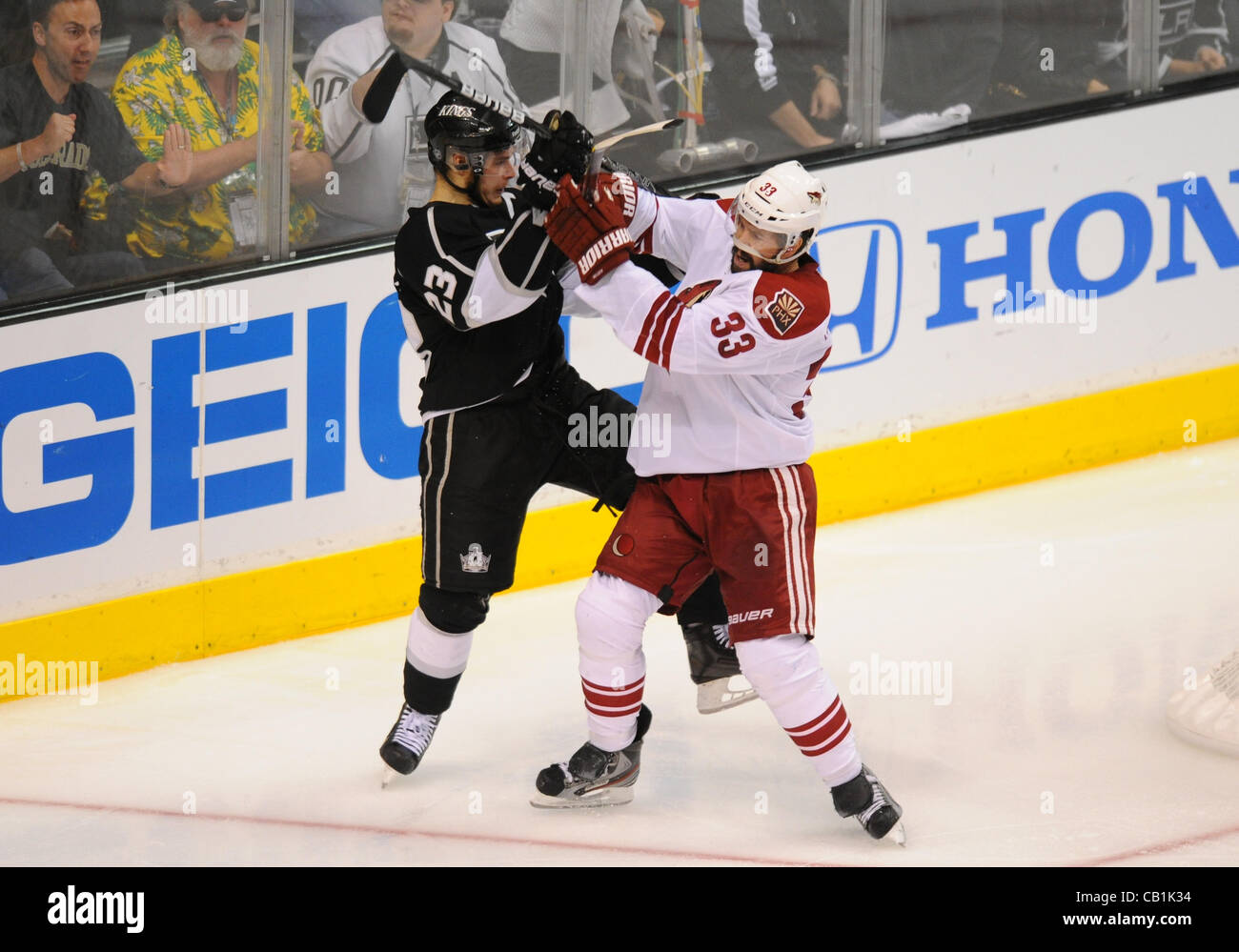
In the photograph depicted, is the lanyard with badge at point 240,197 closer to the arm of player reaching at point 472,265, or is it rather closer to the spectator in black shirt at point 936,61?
the arm of player reaching at point 472,265

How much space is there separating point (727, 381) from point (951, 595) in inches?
73.8

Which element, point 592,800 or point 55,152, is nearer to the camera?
point 592,800

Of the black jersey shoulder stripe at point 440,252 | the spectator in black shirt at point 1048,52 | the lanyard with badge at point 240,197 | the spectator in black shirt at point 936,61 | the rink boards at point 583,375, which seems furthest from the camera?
the spectator in black shirt at point 1048,52

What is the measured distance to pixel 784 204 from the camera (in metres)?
3.20

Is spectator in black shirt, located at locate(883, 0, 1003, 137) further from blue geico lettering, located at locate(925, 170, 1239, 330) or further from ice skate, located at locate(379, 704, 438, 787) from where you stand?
ice skate, located at locate(379, 704, 438, 787)

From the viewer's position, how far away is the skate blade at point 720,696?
13.0 ft

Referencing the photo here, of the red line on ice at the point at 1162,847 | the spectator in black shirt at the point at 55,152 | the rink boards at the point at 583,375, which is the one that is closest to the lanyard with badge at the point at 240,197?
the rink boards at the point at 583,375

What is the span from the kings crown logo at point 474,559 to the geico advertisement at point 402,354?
4.47ft

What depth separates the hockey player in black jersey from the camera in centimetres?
335

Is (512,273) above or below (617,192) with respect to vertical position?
below

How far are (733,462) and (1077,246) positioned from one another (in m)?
3.05

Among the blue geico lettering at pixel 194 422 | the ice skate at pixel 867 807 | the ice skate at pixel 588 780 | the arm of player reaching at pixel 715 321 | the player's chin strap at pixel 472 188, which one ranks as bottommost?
the ice skate at pixel 588 780

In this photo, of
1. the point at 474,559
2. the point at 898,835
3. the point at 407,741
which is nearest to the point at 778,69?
the point at 474,559

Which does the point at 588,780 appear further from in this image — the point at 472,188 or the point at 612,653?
the point at 472,188
